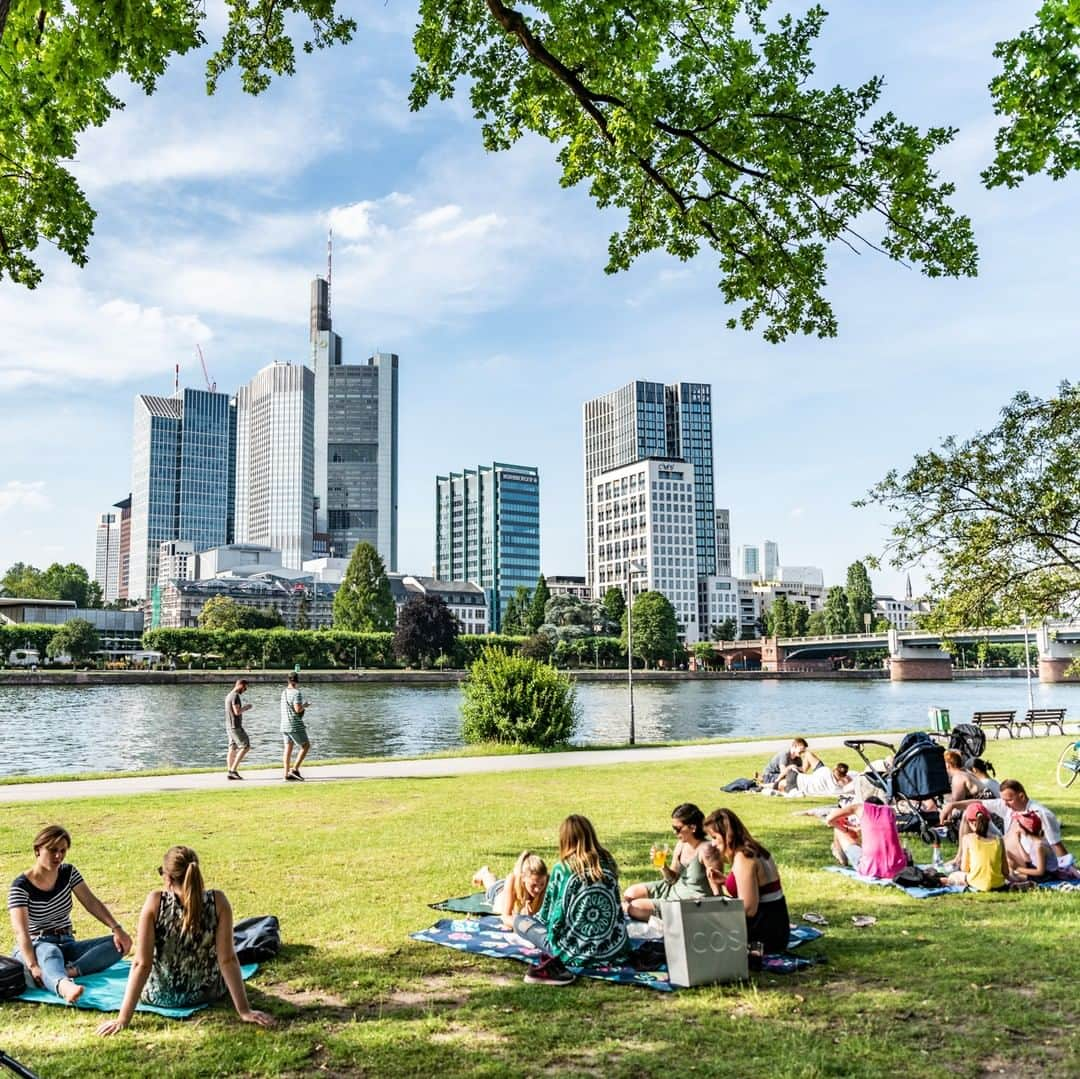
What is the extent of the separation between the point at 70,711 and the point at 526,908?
56.6 metres

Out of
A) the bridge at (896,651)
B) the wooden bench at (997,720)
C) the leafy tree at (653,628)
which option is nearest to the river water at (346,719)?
the wooden bench at (997,720)

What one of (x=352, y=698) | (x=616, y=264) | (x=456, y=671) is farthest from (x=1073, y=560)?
(x=456, y=671)

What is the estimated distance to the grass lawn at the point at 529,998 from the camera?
18.2ft

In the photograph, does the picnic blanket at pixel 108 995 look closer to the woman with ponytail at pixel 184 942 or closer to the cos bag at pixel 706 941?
the woman with ponytail at pixel 184 942

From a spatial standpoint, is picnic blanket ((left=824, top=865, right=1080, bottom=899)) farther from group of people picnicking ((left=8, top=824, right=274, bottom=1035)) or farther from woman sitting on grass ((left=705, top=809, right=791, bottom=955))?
group of people picnicking ((left=8, top=824, right=274, bottom=1035))

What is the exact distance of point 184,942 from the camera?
6395 mm

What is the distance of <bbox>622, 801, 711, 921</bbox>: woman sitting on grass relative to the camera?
7.96 metres

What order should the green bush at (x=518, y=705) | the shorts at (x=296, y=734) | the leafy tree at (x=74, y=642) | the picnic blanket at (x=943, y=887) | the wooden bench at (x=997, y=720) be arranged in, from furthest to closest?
the leafy tree at (x=74, y=642)
the wooden bench at (x=997, y=720)
the green bush at (x=518, y=705)
the shorts at (x=296, y=734)
the picnic blanket at (x=943, y=887)

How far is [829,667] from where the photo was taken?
166250 mm

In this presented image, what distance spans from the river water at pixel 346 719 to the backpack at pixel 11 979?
2473cm

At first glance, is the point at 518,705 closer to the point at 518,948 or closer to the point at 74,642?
the point at 518,948

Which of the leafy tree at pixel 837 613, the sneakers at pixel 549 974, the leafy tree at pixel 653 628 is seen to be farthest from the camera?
the leafy tree at pixel 837 613

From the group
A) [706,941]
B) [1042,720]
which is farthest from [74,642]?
[706,941]

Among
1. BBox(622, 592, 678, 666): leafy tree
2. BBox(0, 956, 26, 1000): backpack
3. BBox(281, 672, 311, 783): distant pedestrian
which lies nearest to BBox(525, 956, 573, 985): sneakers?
BBox(0, 956, 26, 1000): backpack
